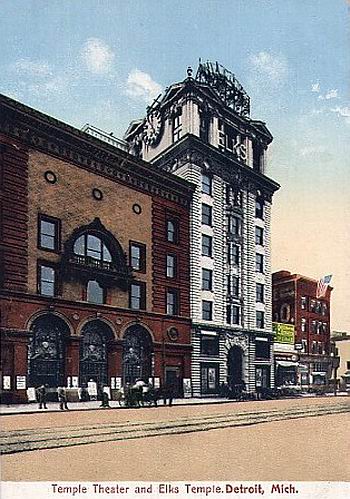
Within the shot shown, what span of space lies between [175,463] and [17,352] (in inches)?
48.5

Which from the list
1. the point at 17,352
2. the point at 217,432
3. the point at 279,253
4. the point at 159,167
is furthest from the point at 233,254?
the point at 17,352

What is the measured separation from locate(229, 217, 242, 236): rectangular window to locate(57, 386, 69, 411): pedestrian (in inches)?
67.2

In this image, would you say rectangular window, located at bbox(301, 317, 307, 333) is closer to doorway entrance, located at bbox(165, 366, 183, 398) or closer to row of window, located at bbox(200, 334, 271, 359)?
row of window, located at bbox(200, 334, 271, 359)

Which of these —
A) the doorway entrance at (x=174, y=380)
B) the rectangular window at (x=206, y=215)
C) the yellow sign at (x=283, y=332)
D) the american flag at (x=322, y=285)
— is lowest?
the doorway entrance at (x=174, y=380)

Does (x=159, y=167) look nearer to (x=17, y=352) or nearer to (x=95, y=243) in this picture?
(x=95, y=243)

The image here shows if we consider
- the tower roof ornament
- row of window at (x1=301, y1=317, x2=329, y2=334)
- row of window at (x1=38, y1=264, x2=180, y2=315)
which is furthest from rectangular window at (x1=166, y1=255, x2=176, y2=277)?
the tower roof ornament

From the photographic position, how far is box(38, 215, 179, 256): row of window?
5.15 metres

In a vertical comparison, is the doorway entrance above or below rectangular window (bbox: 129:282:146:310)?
below

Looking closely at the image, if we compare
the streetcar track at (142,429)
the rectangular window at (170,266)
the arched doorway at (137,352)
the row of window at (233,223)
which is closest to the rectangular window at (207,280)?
the rectangular window at (170,266)

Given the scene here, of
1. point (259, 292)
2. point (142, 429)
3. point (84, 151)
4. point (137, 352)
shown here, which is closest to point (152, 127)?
point (84, 151)

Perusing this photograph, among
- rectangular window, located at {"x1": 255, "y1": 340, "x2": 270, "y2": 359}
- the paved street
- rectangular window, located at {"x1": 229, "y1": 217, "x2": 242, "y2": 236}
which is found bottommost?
the paved street

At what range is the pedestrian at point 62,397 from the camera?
5.06 meters

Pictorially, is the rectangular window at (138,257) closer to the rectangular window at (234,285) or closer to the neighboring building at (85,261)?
the neighboring building at (85,261)

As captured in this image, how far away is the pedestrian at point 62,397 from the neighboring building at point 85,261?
0.05 meters
